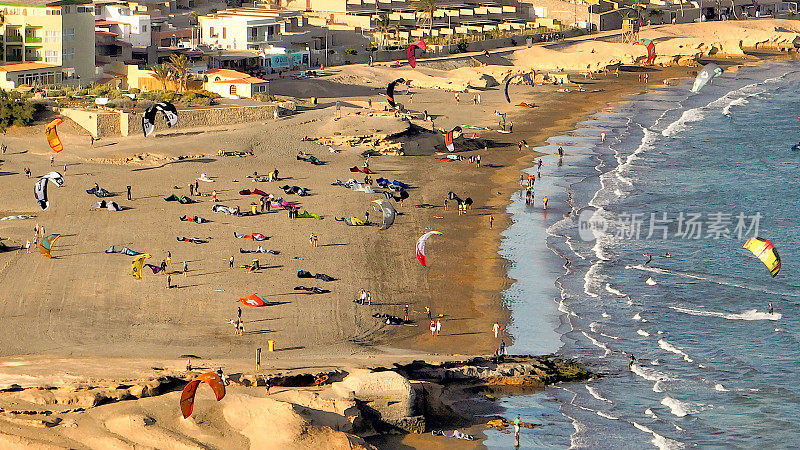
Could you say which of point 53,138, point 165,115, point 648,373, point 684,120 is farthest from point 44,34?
point 648,373

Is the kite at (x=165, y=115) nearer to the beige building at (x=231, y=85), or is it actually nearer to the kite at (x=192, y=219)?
the kite at (x=192, y=219)

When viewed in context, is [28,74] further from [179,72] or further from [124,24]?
[124,24]

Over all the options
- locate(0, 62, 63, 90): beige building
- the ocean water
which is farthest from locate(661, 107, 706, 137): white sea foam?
locate(0, 62, 63, 90): beige building

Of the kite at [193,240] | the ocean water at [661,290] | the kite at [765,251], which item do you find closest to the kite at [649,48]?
the ocean water at [661,290]

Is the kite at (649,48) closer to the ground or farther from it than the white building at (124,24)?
closer to the ground

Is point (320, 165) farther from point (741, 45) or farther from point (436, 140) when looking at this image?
point (741, 45)

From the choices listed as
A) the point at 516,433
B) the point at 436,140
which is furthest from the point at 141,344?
the point at 436,140
